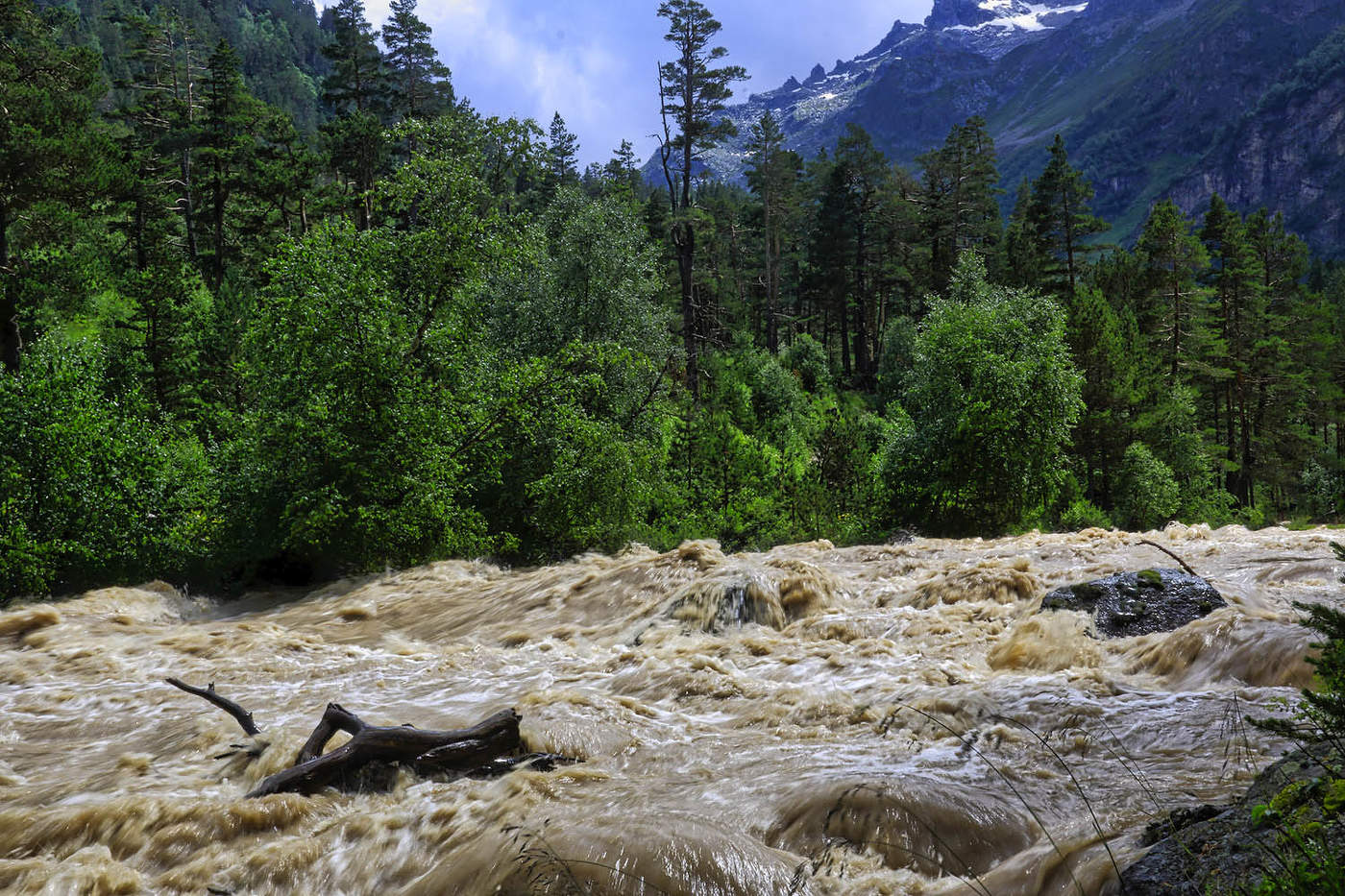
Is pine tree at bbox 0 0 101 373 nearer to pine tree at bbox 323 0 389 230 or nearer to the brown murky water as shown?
the brown murky water

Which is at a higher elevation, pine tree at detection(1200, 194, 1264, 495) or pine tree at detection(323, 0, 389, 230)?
pine tree at detection(323, 0, 389, 230)

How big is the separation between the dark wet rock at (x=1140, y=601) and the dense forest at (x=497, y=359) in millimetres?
3603

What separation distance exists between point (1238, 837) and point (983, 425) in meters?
18.2

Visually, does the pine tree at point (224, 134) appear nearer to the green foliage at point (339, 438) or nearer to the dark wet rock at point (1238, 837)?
the green foliage at point (339, 438)

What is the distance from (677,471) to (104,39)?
128625mm

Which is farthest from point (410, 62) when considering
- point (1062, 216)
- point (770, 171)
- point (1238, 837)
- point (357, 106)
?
point (1238, 837)

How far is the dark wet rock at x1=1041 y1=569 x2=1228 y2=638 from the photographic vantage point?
25.9 ft

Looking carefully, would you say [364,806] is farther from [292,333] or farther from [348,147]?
[348,147]

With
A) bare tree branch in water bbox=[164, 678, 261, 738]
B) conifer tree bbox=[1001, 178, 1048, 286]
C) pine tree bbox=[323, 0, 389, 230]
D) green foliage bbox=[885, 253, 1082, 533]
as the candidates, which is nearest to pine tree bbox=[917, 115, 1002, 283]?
conifer tree bbox=[1001, 178, 1048, 286]

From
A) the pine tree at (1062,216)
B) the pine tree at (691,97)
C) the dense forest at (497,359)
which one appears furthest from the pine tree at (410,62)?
the pine tree at (1062,216)

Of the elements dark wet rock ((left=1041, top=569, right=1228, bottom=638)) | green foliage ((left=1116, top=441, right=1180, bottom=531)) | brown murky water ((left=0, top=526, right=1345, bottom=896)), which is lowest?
green foliage ((left=1116, top=441, right=1180, bottom=531))

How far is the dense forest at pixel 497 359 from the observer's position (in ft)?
45.4

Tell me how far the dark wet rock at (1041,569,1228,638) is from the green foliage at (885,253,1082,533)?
11.6 metres

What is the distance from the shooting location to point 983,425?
20125 millimetres
